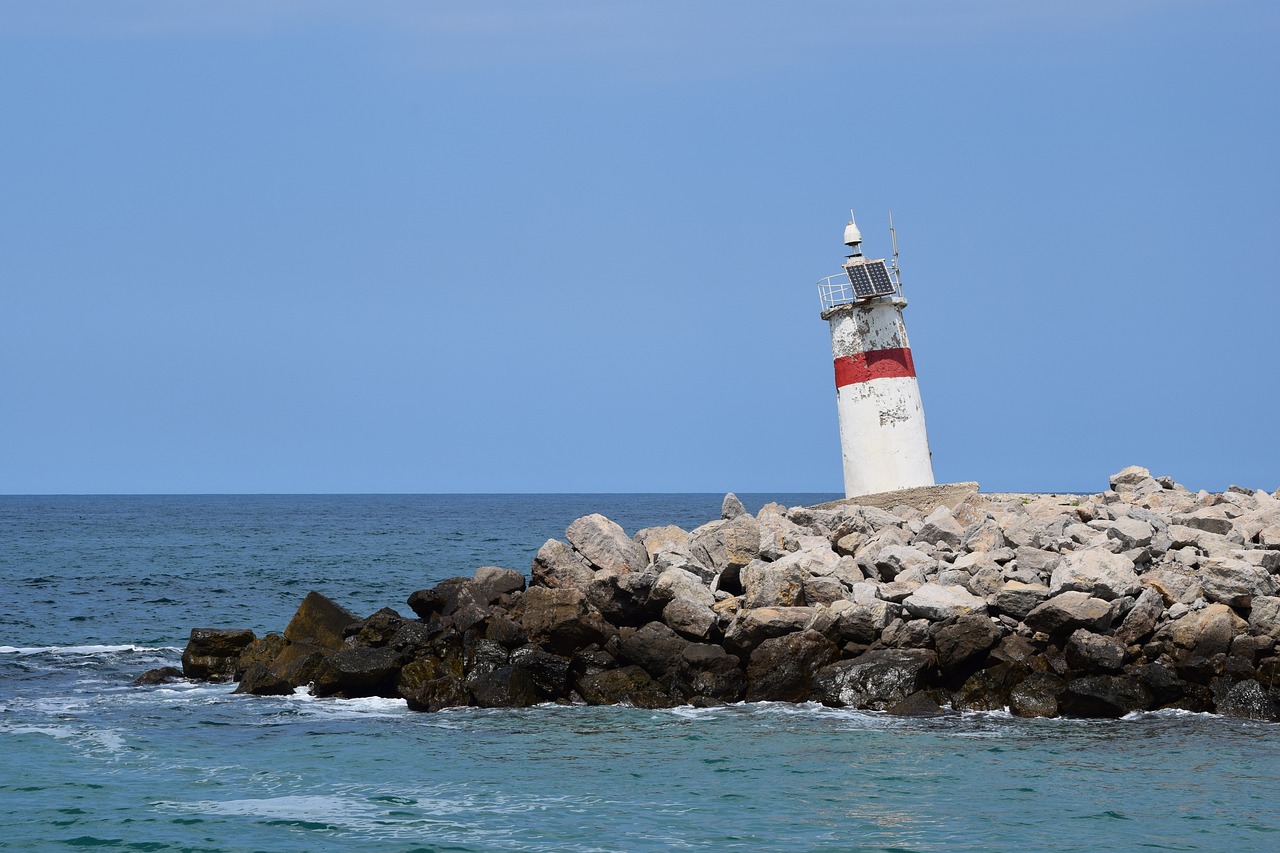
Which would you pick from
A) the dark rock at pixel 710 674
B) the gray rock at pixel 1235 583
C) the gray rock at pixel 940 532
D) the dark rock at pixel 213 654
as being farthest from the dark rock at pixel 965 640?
the dark rock at pixel 213 654

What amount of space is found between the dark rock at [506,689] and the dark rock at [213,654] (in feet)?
15.2

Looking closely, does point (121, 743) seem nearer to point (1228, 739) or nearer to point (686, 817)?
point (686, 817)

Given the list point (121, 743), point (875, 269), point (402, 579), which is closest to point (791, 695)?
point (121, 743)

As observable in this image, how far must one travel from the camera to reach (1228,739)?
1420 cm

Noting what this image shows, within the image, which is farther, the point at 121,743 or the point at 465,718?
the point at 465,718

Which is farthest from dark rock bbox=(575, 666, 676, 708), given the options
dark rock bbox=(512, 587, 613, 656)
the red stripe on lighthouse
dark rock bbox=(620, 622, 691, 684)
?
the red stripe on lighthouse

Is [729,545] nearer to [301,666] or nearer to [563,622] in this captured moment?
[563,622]

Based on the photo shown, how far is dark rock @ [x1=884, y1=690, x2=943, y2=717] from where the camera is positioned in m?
15.7

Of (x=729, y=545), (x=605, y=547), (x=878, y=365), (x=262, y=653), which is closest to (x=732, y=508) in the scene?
(x=729, y=545)

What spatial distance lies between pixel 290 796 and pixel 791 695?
6506 millimetres

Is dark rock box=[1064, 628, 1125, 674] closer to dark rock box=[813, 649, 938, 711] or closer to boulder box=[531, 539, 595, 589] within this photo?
dark rock box=[813, 649, 938, 711]

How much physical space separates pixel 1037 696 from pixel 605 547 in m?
6.61

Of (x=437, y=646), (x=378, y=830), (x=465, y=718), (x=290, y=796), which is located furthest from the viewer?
(x=437, y=646)

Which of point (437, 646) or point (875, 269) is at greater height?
point (875, 269)
